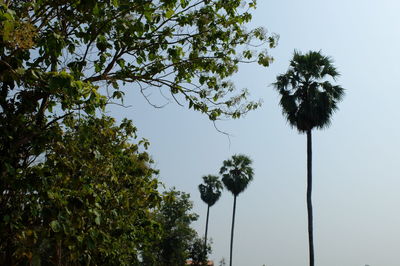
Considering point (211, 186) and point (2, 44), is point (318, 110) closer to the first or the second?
point (2, 44)

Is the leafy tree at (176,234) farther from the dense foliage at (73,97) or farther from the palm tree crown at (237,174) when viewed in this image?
the dense foliage at (73,97)

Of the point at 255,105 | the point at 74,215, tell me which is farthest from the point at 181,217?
the point at 74,215

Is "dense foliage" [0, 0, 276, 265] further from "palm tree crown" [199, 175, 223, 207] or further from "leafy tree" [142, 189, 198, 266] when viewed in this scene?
"palm tree crown" [199, 175, 223, 207]

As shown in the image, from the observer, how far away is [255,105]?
870 centimetres

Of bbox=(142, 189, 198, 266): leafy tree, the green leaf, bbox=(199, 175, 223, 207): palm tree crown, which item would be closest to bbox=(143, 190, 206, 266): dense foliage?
bbox=(142, 189, 198, 266): leafy tree

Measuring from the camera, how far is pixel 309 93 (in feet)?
80.0

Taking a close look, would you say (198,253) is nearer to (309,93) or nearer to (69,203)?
(309,93)

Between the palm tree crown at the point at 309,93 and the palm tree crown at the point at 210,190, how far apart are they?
30538mm

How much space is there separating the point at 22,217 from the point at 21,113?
Answer: 140 centimetres

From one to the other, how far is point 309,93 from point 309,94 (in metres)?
0.07

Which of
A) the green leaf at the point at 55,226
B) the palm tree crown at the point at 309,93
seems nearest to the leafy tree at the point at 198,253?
the palm tree crown at the point at 309,93

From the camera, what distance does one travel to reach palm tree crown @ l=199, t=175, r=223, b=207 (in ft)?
180

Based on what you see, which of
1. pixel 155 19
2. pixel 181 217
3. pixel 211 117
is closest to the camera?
pixel 155 19

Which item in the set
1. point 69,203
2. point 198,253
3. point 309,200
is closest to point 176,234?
point 198,253
